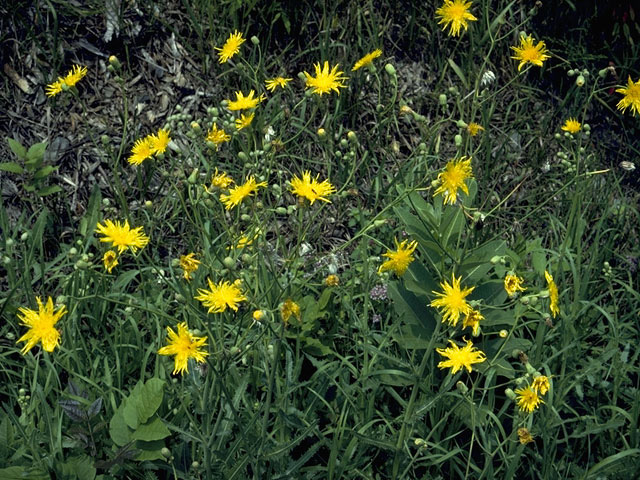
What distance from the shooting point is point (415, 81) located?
3.72 m

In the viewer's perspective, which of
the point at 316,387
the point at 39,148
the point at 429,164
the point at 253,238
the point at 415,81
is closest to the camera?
the point at 253,238

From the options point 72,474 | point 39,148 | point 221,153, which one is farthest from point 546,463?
point 39,148

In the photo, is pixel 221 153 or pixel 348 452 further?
pixel 221 153

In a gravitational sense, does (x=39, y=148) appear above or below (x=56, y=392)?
above

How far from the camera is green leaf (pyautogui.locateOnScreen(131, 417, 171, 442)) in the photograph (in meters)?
2.07

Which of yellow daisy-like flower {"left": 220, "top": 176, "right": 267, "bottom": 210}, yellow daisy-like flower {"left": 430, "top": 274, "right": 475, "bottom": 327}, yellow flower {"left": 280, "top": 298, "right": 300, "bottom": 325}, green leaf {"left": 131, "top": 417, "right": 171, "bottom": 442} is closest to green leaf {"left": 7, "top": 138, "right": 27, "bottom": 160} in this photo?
yellow daisy-like flower {"left": 220, "top": 176, "right": 267, "bottom": 210}

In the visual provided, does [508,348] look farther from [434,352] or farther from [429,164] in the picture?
[429,164]

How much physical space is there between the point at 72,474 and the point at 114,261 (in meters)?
0.62

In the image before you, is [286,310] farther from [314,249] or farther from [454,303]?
[314,249]

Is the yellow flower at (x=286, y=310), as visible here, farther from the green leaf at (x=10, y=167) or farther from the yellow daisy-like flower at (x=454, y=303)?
the green leaf at (x=10, y=167)

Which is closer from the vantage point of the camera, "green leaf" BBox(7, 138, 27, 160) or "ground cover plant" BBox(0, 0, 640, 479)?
"ground cover plant" BBox(0, 0, 640, 479)

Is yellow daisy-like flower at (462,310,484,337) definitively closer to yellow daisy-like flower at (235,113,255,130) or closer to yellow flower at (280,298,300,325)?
yellow flower at (280,298,300,325)

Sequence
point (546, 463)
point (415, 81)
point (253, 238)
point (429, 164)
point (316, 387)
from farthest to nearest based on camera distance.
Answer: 1. point (415, 81)
2. point (429, 164)
3. point (316, 387)
4. point (546, 463)
5. point (253, 238)

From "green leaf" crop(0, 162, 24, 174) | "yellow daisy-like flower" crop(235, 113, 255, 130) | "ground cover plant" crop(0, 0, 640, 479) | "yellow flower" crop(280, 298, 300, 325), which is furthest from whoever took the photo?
"green leaf" crop(0, 162, 24, 174)
